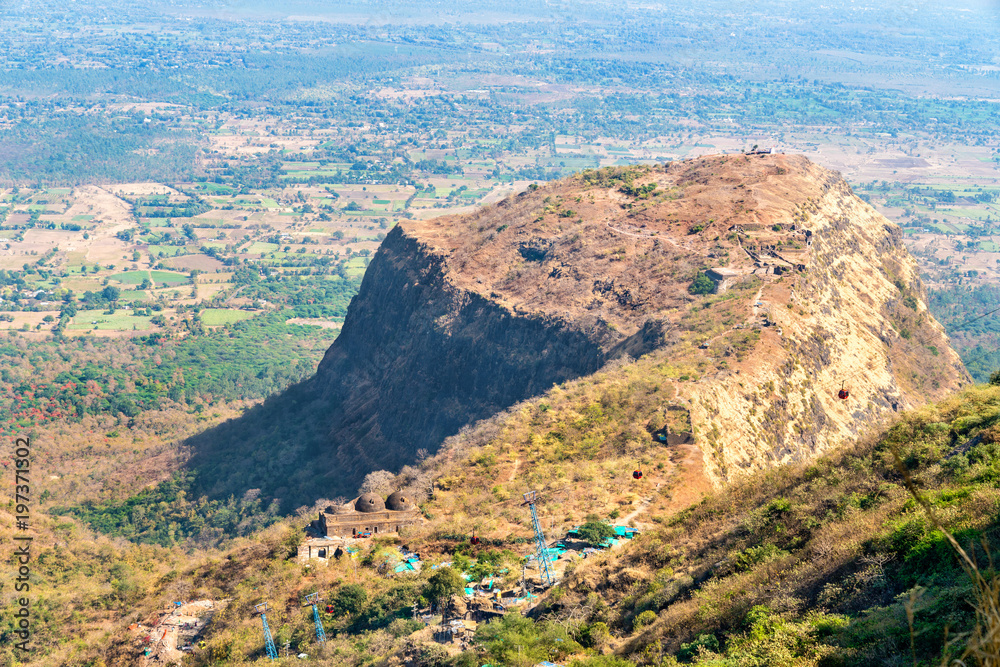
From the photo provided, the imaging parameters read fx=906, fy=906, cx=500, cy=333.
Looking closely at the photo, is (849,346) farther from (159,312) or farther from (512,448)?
(159,312)

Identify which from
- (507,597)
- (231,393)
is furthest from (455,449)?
(231,393)

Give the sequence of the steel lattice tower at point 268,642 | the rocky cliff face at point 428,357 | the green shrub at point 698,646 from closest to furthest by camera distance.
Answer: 1. the green shrub at point 698,646
2. the steel lattice tower at point 268,642
3. the rocky cliff face at point 428,357

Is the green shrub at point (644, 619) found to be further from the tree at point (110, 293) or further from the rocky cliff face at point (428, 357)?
the tree at point (110, 293)

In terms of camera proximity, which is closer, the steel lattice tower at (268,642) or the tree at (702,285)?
the steel lattice tower at (268,642)

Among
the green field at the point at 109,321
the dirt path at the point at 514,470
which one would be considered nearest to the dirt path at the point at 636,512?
the dirt path at the point at 514,470

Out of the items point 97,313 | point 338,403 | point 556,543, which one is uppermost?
point 556,543

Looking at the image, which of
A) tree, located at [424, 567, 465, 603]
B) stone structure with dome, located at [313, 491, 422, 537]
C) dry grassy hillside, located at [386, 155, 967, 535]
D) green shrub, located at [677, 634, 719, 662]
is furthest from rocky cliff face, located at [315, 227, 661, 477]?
green shrub, located at [677, 634, 719, 662]
